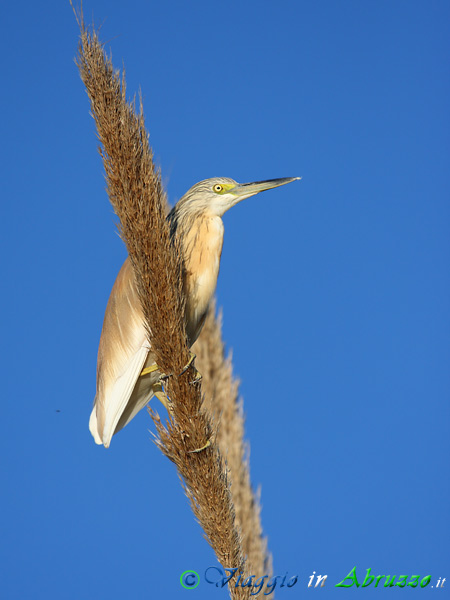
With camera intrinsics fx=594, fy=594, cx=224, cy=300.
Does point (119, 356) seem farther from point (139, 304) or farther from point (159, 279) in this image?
point (159, 279)

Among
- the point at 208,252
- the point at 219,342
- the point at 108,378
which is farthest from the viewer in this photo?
the point at 219,342

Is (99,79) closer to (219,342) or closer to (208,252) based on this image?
(208,252)

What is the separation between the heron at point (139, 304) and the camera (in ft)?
7.80

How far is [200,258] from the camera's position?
2369 mm

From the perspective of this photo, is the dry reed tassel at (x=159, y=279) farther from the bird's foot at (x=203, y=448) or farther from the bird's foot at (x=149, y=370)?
the bird's foot at (x=149, y=370)

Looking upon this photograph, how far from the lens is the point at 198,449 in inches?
72.7

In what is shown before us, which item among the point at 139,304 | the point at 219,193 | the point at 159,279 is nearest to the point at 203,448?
the point at 159,279

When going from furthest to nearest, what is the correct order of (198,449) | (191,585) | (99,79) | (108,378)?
(108,378)
(191,585)
(198,449)
(99,79)

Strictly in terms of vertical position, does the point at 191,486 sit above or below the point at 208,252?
below

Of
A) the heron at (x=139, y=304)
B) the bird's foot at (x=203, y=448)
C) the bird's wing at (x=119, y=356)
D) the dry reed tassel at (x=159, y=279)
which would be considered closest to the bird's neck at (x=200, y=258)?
the heron at (x=139, y=304)

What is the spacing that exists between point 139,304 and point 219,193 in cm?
58

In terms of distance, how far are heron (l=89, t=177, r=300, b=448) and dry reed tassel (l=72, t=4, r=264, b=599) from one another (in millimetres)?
532

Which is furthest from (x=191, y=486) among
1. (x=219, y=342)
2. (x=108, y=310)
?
(x=219, y=342)

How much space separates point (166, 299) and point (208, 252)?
2.26ft
